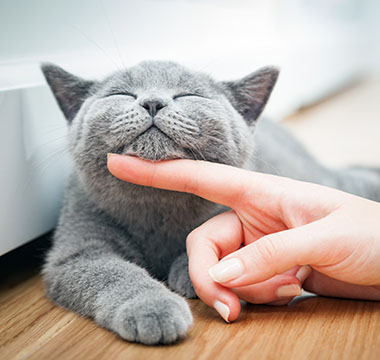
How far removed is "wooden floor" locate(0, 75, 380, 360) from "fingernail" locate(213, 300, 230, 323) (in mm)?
23

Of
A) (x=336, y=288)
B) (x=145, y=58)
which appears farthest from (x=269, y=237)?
(x=145, y=58)

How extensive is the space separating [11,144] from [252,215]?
0.56 m

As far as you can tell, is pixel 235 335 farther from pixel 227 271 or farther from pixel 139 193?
pixel 139 193

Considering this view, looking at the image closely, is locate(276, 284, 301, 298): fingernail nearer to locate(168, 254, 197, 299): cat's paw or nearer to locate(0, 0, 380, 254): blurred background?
locate(168, 254, 197, 299): cat's paw

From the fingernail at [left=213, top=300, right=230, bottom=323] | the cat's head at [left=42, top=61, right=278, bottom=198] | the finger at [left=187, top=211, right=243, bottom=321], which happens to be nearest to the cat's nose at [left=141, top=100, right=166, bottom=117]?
the cat's head at [left=42, top=61, right=278, bottom=198]

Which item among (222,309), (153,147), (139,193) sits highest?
(153,147)

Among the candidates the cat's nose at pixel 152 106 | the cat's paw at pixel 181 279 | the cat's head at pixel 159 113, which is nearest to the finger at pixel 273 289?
the cat's paw at pixel 181 279

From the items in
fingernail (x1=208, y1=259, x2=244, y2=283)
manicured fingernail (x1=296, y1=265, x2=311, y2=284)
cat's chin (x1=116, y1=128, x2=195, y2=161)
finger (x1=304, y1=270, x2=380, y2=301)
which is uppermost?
cat's chin (x1=116, y1=128, x2=195, y2=161)

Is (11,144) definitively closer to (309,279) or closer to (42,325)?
(42,325)

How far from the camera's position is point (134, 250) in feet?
3.35

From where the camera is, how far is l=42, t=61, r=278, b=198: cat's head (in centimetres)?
86

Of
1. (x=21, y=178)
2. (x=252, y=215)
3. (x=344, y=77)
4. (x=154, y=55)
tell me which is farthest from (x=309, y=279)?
(x=344, y=77)

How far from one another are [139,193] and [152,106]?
189mm

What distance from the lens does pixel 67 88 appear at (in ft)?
3.49
